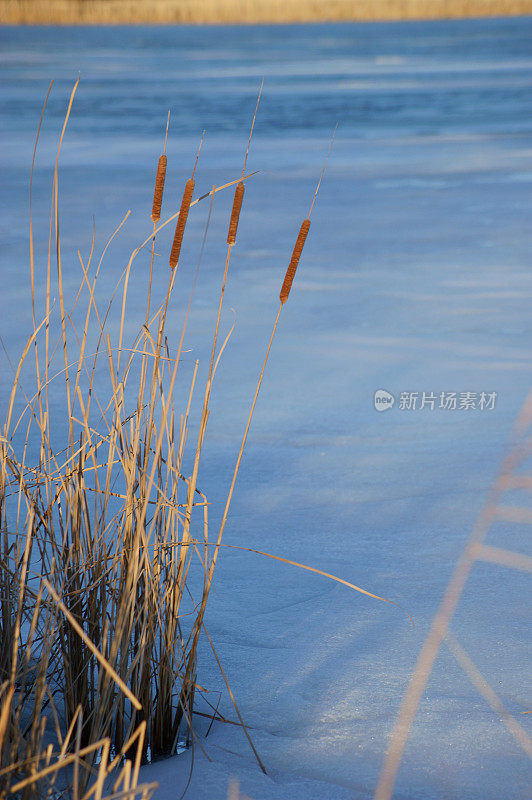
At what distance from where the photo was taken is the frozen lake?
4.28ft

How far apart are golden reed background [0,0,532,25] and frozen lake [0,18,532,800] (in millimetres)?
26276

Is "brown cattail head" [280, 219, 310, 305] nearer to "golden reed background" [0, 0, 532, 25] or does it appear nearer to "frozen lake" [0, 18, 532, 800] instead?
"frozen lake" [0, 18, 532, 800]

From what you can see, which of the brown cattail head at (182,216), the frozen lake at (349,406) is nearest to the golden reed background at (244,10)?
the frozen lake at (349,406)

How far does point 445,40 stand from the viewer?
738 inches

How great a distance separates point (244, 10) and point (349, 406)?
3527cm

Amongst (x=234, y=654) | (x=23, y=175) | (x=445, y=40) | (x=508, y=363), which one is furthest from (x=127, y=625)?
(x=445, y=40)

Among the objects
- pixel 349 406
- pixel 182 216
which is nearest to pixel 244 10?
pixel 349 406

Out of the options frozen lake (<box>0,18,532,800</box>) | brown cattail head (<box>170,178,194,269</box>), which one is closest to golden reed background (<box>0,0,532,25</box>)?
frozen lake (<box>0,18,532,800</box>)

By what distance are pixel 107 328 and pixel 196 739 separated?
1.97 metres

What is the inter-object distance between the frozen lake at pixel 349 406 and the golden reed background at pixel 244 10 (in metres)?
26.3

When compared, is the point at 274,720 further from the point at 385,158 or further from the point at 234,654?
the point at 385,158

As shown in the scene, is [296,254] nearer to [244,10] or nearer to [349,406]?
[349,406]

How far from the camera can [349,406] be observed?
2.49m

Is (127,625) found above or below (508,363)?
below
